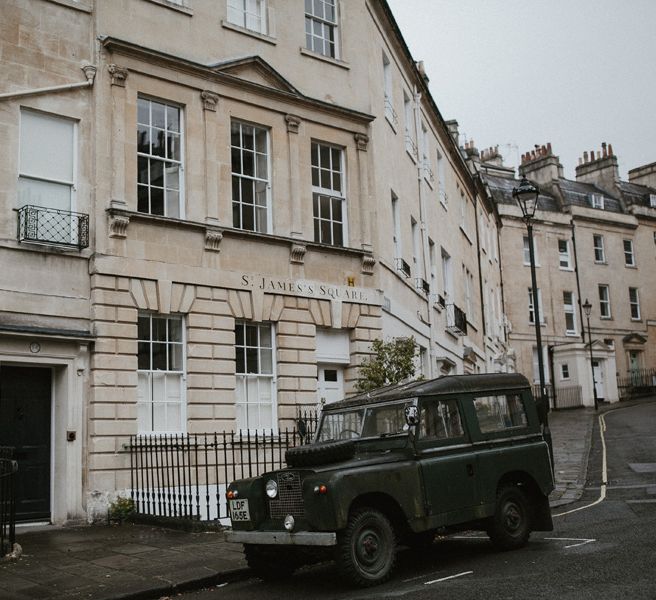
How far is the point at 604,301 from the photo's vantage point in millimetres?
50938

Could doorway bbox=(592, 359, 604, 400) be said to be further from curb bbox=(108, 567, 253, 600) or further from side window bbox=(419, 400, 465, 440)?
curb bbox=(108, 567, 253, 600)

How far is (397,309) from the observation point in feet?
64.2

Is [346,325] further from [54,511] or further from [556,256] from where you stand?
[556,256]

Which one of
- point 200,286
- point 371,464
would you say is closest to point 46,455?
point 200,286

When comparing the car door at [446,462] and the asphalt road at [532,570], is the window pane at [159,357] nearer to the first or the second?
the asphalt road at [532,570]

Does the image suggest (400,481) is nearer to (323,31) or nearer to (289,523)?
(289,523)

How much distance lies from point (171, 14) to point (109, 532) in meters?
9.84

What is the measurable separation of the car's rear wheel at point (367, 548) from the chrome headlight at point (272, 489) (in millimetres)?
896

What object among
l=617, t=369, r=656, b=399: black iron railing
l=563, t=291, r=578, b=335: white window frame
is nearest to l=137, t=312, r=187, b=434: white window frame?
l=563, t=291, r=578, b=335: white window frame

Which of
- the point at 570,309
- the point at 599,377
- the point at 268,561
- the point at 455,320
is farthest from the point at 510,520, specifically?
the point at 570,309

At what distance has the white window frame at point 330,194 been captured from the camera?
17.9m

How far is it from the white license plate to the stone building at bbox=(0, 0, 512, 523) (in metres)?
5.50

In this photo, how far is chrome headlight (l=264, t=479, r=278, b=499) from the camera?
8.45 metres

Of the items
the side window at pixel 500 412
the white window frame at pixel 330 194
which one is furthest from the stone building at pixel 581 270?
the side window at pixel 500 412
